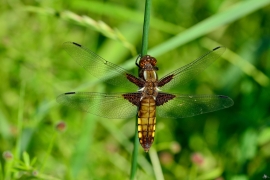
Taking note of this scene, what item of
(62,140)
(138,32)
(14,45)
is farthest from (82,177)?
(138,32)

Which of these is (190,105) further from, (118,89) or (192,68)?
(118,89)

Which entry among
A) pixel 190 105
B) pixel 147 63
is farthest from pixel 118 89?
pixel 147 63

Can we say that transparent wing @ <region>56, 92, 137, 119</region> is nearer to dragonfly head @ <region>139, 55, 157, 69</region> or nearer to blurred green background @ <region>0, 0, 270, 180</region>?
dragonfly head @ <region>139, 55, 157, 69</region>

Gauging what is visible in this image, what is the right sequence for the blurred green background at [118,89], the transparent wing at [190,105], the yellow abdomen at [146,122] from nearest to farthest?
the yellow abdomen at [146,122]
the transparent wing at [190,105]
the blurred green background at [118,89]

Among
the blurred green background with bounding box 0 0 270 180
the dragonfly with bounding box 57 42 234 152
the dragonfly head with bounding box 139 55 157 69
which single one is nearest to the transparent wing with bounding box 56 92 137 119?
the dragonfly with bounding box 57 42 234 152

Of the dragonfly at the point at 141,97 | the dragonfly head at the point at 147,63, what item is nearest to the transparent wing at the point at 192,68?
the dragonfly at the point at 141,97

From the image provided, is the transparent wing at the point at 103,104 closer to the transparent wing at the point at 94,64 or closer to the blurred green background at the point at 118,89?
the transparent wing at the point at 94,64
